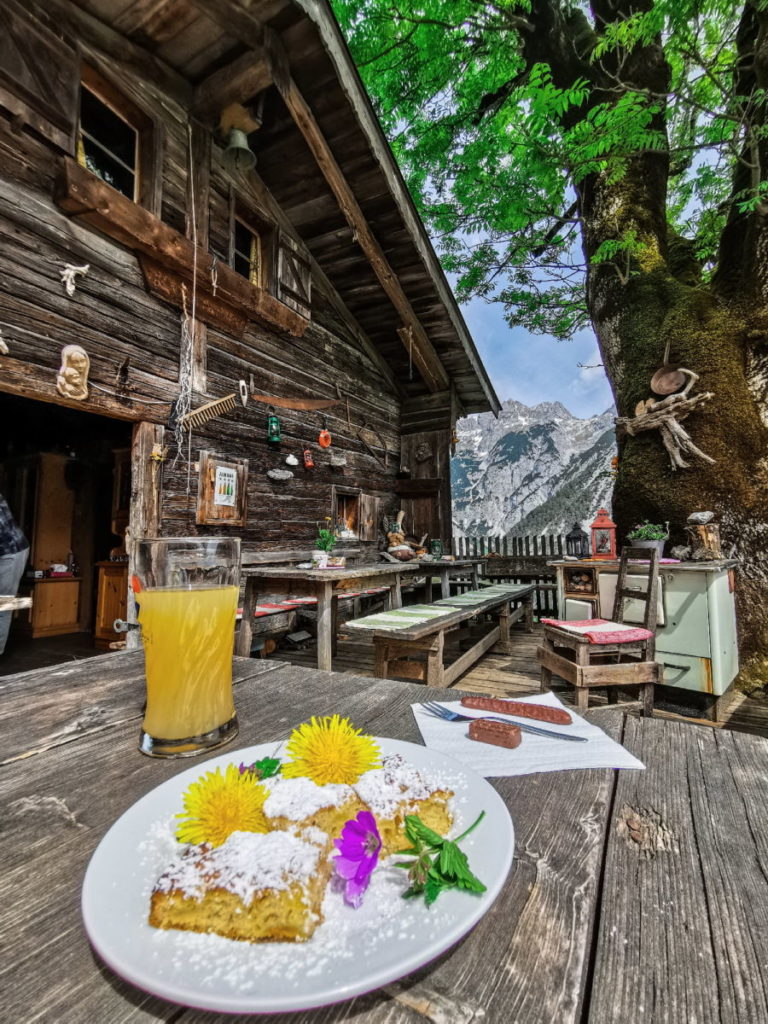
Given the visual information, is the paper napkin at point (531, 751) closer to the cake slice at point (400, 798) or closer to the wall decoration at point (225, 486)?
the cake slice at point (400, 798)

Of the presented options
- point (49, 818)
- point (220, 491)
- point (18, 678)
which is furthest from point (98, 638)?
point (49, 818)

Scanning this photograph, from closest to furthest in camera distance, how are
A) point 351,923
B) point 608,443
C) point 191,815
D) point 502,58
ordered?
point 351,923
point 191,815
point 502,58
point 608,443

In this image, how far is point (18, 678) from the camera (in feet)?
4.19

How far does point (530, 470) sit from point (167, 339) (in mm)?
49830

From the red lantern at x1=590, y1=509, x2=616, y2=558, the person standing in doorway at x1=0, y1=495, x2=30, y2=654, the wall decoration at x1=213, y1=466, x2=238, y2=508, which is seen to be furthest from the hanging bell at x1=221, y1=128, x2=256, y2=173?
the red lantern at x1=590, y1=509, x2=616, y2=558

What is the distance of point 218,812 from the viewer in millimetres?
518

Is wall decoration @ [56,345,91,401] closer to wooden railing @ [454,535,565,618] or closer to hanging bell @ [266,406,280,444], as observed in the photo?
hanging bell @ [266,406,280,444]

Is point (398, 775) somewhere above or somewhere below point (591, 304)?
below

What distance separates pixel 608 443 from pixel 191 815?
178 feet

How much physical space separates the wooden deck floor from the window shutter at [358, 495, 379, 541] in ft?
7.66

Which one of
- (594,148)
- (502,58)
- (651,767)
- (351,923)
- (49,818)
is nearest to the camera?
(351,923)

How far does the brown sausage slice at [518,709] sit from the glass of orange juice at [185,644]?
0.52 metres

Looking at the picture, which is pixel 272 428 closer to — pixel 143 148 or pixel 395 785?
pixel 143 148

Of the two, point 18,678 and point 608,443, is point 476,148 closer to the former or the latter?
point 18,678
